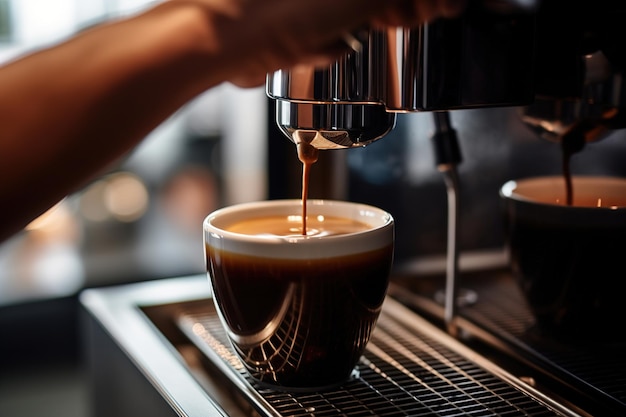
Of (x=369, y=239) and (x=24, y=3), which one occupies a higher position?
(x=24, y=3)

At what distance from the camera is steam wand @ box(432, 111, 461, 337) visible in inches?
25.2

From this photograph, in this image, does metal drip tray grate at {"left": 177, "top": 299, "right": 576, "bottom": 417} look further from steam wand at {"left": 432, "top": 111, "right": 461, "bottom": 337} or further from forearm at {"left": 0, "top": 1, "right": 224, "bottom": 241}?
forearm at {"left": 0, "top": 1, "right": 224, "bottom": 241}

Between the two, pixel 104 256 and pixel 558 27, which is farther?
→ pixel 104 256

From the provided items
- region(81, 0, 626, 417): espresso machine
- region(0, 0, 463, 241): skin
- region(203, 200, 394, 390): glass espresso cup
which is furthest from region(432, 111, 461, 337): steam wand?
region(0, 0, 463, 241): skin

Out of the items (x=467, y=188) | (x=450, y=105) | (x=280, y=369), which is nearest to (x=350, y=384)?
(x=280, y=369)

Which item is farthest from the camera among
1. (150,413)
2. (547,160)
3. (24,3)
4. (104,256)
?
(104,256)

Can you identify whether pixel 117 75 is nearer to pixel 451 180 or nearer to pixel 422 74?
pixel 422 74

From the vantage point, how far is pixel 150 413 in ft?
1.87

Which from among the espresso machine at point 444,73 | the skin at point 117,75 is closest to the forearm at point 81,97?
the skin at point 117,75

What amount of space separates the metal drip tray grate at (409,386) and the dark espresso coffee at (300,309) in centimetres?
2

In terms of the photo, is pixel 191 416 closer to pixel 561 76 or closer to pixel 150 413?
pixel 150 413

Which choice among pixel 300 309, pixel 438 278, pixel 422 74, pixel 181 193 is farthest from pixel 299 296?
pixel 181 193

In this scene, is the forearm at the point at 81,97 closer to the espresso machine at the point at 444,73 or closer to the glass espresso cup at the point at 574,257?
the espresso machine at the point at 444,73

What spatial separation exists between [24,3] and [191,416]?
1314 mm
